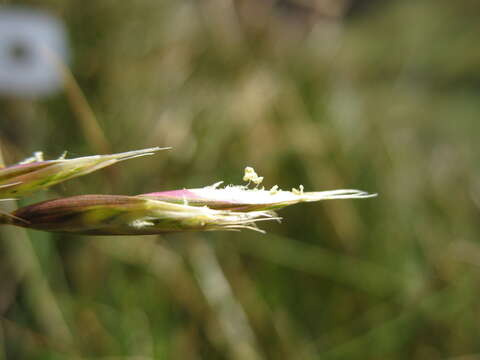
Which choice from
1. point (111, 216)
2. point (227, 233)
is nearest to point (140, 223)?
point (111, 216)

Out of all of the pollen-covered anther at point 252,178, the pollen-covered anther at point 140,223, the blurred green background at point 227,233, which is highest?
the blurred green background at point 227,233

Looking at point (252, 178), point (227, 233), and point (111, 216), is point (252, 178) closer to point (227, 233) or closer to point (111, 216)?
point (111, 216)

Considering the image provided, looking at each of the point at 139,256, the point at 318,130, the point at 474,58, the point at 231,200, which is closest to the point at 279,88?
the point at 318,130

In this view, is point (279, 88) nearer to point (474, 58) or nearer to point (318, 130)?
point (318, 130)

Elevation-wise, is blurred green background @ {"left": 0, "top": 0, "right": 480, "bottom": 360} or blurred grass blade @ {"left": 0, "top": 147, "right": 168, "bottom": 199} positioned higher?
blurred green background @ {"left": 0, "top": 0, "right": 480, "bottom": 360}

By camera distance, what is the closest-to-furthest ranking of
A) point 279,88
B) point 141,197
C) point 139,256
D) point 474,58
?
point 141,197 < point 139,256 < point 279,88 < point 474,58

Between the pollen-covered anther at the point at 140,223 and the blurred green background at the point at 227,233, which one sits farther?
the blurred green background at the point at 227,233
